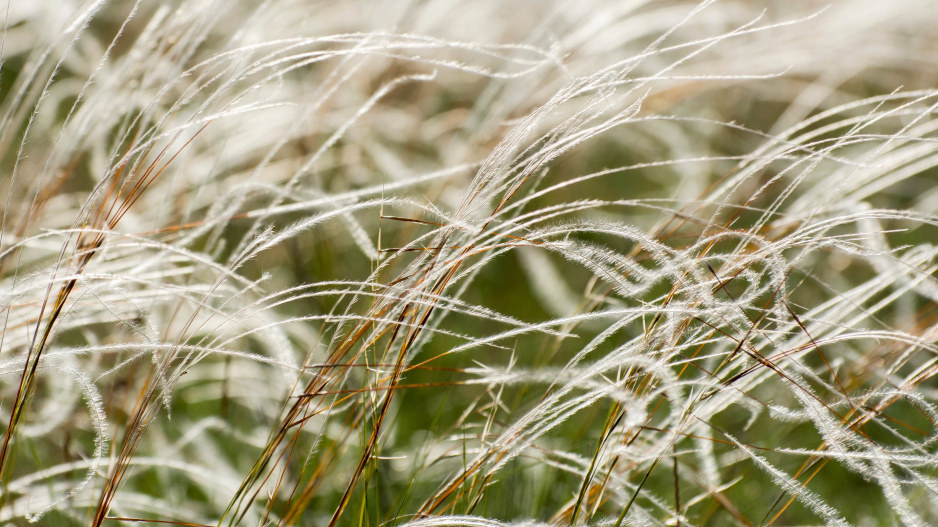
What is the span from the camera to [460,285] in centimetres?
148

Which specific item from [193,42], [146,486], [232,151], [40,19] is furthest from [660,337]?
[40,19]

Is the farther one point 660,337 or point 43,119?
point 43,119

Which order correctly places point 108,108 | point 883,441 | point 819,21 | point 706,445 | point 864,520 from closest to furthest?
point 706,445 < point 108,108 < point 864,520 < point 883,441 < point 819,21

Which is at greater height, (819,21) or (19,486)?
(819,21)

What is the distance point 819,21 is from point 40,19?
190 cm

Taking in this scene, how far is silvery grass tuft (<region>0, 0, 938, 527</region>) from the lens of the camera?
0.63 meters

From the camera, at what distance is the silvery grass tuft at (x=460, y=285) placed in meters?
0.63

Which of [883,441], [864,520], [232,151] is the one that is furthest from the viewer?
[232,151]

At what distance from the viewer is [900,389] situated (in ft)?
2.03

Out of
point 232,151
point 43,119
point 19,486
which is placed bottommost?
point 19,486

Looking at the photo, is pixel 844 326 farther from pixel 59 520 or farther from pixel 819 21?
pixel 819 21

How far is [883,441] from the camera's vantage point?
1.25 metres

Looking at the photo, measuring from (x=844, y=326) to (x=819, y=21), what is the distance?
5.11 feet

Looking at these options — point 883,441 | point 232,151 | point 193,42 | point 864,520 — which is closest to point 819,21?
point 883,441
